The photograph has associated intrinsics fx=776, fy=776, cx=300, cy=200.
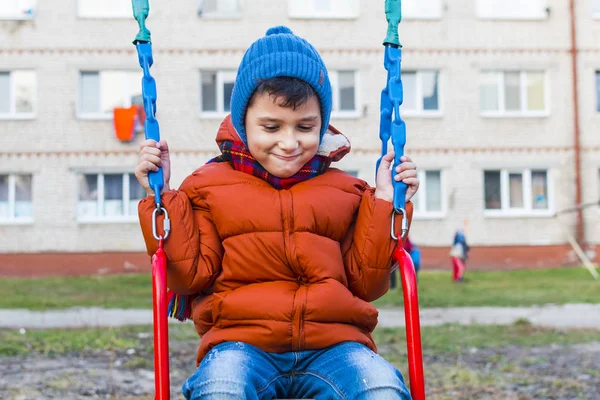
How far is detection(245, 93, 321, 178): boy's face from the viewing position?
2594 millimetres

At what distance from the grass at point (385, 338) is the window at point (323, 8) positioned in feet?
42.4

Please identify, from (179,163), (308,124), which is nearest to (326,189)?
(308,124)

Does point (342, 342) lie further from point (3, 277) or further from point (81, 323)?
point (3, 277)

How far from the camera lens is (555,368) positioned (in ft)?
19.4

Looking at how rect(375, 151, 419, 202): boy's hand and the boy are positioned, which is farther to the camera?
rect(375, 151, 419, 202): boy's hand

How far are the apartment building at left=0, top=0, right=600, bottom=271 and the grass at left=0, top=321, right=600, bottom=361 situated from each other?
36.8ft

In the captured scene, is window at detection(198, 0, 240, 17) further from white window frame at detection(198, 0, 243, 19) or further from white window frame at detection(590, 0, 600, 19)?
white window frame at detection(590, 0, 600, 19)

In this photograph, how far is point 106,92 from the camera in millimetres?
19453

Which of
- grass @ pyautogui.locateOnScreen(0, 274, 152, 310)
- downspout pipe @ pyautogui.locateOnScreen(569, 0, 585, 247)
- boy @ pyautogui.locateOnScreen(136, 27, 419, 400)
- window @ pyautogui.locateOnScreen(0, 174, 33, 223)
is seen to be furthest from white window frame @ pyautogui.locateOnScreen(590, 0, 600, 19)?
boy @ pyautogui.locateOnScreen(136, 27, 419, 400)

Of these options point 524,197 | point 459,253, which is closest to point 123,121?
point 459,253

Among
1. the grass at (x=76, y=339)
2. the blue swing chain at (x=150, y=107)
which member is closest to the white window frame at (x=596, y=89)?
the grass at (x=76, y=339)

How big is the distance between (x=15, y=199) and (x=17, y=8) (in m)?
4.81

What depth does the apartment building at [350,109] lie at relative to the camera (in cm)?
1938

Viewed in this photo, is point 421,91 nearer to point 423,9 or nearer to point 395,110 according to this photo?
point 423,9
